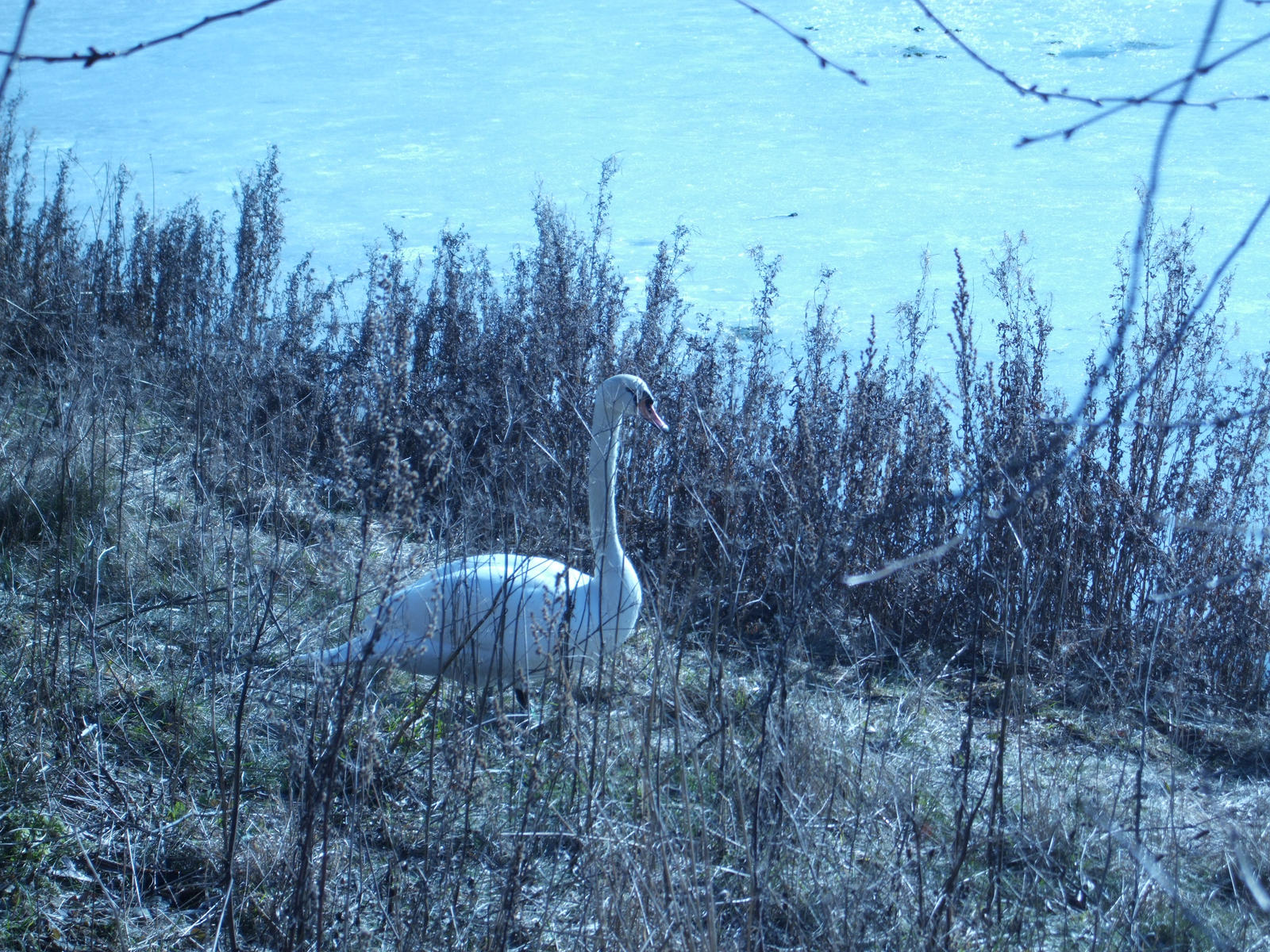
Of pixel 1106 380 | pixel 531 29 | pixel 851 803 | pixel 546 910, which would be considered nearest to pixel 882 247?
pixel 1106 380

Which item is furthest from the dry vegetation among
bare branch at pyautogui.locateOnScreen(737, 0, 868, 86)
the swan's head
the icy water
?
the icy water

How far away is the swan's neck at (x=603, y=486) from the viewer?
3551mm

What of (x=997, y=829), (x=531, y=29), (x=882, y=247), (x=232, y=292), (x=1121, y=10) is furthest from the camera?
(x=531, y=29)

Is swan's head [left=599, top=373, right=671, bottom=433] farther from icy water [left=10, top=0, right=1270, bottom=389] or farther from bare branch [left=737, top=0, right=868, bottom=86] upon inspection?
icy water [left=10, top=0, right=1270, bottom=389]

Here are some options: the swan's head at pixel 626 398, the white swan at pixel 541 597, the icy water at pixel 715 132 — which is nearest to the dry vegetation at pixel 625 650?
the white swan at pixel 541 597

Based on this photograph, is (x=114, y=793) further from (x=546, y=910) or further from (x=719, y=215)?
(x=719, y=215)

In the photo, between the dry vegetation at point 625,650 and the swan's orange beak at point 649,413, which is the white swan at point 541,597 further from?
the dry vegetation at point 625,650

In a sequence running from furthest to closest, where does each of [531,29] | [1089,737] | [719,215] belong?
[531,29], [719,215], [1089,737]

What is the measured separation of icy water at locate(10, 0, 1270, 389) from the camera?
8438 mm

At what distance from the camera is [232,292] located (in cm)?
680

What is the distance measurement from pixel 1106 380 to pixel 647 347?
1.91 metres

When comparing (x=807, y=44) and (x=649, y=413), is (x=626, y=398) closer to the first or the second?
(x=649, y=413)

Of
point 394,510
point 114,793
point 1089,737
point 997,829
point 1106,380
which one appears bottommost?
point 1089,737

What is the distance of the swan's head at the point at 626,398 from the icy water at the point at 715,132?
10.2ft
